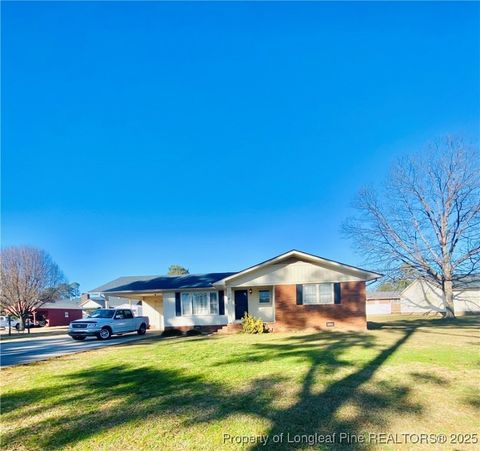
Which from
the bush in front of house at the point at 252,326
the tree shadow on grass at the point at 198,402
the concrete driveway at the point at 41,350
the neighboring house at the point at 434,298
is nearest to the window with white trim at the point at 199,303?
the bush in front of house at the point at 252,326

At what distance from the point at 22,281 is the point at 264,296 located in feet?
84.7

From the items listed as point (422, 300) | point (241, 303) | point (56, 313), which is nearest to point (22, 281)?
point (56, 313)

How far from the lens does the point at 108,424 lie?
18.2 feet

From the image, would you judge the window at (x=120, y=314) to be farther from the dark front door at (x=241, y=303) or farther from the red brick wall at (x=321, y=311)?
the red brick wall at (x=321, y=311)

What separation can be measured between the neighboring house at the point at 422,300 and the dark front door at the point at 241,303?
68.9 ft

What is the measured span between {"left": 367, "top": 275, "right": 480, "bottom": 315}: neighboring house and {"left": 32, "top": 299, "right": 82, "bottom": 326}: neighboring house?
4195cm

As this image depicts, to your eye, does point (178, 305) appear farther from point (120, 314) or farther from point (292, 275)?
point (292, 275)

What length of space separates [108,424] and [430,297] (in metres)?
50.8

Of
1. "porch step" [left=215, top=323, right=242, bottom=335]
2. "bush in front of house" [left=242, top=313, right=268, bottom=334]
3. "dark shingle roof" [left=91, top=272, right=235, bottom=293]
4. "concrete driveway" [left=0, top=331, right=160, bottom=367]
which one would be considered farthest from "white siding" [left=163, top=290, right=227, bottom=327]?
"concrete driveway" [left=0, top=331, right=160, bottom=367]

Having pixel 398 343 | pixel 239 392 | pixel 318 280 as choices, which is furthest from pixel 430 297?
pixel 239 392

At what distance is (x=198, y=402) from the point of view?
6.50 m

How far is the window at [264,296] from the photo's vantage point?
22188 millimetres

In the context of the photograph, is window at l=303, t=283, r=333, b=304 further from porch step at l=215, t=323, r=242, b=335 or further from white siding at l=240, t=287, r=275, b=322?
porch step at l=215, t=323, r=242, b=335

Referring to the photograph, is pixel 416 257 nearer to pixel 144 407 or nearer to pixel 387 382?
pixel 387 382
